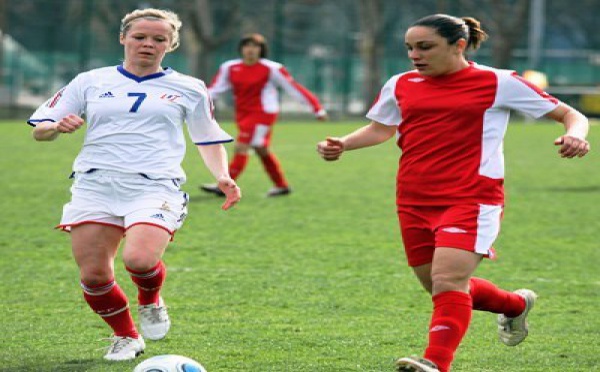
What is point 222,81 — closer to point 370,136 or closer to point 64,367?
point 370,136

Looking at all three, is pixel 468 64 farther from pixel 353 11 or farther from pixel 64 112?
pixel 353 11

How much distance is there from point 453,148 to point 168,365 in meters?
1.53

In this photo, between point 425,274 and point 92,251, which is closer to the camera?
point 425,274

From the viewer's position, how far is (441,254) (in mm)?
5262

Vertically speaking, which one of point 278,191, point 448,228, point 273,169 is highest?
point 448,228

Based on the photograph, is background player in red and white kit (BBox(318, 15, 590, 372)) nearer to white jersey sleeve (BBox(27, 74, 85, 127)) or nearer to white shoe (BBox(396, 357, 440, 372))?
white shoe (BBox(396, 357, 440, 372))

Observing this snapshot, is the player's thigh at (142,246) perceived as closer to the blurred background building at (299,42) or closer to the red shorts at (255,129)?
the red shorts at (255,129)

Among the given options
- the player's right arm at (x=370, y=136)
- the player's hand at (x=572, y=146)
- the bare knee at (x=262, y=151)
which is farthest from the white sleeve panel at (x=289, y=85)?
the player's hand at (x=572, y=146)

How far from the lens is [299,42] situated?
3609 centimetres

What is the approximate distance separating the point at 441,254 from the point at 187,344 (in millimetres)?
1538

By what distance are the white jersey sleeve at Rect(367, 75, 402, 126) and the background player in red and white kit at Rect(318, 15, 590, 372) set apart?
0.06 metres

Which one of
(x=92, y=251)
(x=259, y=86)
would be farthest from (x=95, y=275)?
(x=259, y=86)

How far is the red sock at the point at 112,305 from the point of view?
580cm

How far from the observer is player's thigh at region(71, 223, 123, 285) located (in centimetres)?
571
